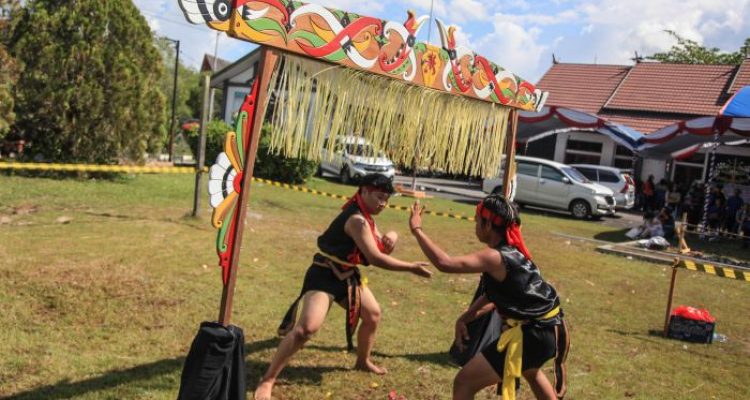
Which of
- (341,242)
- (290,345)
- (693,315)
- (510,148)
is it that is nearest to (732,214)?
(693,315)

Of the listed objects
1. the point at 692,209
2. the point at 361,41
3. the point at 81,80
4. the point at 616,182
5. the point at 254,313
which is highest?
the point at 81,80

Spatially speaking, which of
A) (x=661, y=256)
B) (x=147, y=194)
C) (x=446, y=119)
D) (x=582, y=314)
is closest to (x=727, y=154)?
(x=661, y=256)

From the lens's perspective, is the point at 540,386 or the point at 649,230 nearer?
the point at 540,386

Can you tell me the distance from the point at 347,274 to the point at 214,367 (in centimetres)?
124

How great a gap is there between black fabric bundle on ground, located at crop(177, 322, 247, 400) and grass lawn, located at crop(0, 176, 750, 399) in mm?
627

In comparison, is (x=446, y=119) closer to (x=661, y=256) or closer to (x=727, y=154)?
(x=661, y=256)

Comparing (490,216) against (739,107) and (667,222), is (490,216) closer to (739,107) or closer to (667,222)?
(667,222)

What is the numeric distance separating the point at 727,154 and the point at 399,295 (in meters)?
19.5

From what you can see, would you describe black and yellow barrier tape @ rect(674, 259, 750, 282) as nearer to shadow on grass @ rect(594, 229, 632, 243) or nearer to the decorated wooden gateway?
the decorated wooden gateway

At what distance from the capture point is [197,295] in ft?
20.9

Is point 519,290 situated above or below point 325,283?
above

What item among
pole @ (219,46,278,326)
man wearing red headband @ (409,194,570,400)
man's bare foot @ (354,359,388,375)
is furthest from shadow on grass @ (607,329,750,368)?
pole @ (219,46,278,326)

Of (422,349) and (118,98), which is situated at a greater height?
(118,98)

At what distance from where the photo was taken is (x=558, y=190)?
17953 mm
